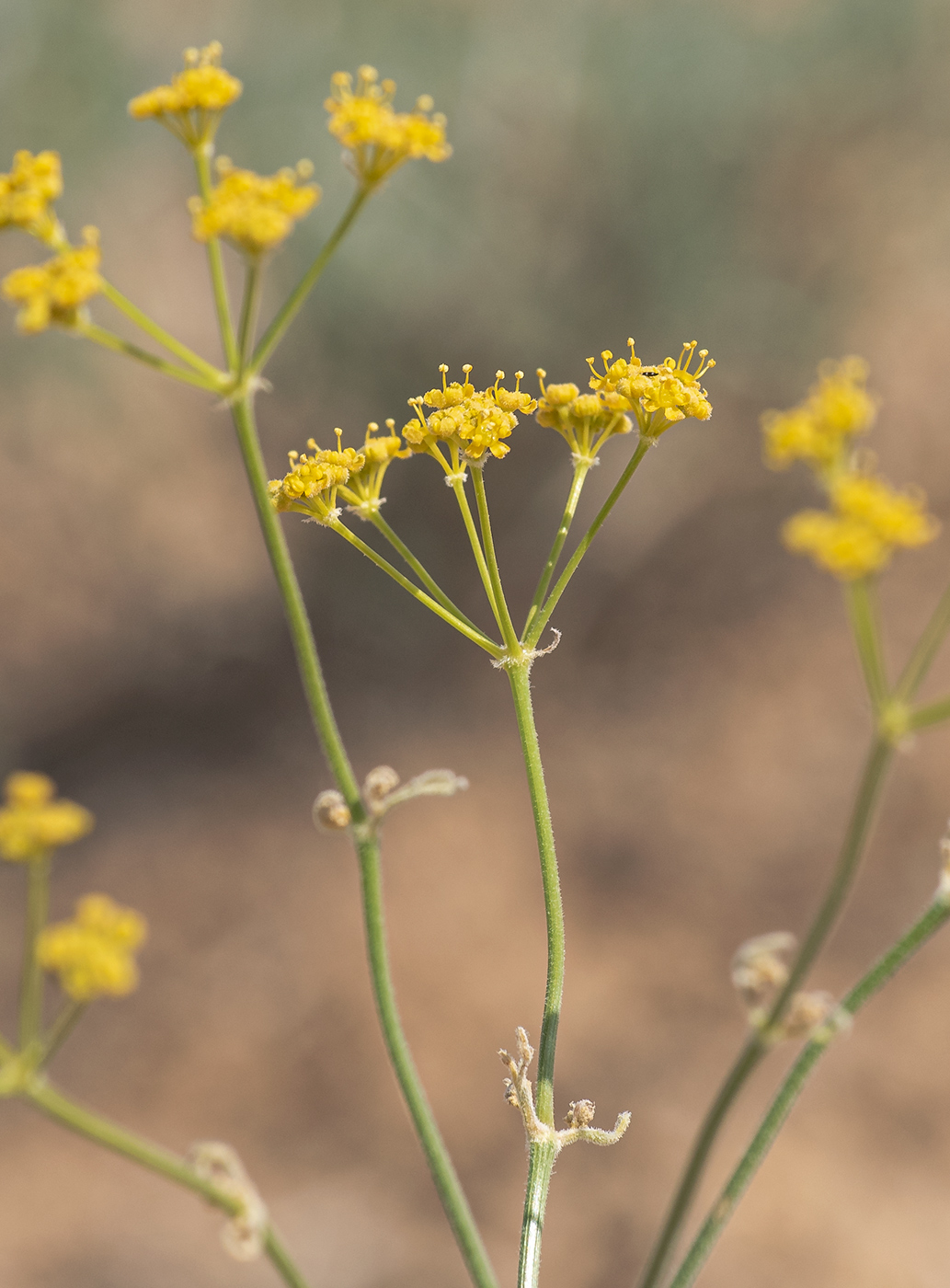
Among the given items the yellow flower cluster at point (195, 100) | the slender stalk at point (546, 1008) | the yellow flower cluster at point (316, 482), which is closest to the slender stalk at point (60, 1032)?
the slender stalk at point (546, 1008)

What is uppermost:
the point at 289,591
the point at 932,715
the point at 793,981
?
the point at 289,591

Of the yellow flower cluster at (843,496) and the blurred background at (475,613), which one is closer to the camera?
the yellow flower cluster at (843,496)

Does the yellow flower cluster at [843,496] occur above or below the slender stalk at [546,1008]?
above

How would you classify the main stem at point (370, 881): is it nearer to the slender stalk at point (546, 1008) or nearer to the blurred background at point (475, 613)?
the slender stalk at point (546, 1008)

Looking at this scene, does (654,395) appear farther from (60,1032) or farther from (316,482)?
(60,1032)

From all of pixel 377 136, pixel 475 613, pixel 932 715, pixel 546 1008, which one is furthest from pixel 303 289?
pixel 475 613
